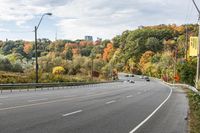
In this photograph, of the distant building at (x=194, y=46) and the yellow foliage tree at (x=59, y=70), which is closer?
the distant building at (x=194, y=46)

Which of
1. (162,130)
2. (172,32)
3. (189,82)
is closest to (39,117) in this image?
(162,130)

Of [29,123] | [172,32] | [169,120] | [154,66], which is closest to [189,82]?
[169,120]

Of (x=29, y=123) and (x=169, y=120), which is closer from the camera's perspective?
(x=29, y=123)

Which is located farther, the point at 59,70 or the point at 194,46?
the point at 59,70

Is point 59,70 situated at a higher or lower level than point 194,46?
lower

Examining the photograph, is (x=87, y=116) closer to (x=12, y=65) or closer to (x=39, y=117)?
(x=39, y=117)

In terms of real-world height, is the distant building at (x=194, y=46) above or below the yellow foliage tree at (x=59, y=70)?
above

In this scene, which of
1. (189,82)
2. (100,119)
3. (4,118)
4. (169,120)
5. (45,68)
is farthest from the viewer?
(45,68)

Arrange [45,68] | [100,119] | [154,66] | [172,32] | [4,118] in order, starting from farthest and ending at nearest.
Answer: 1. [172,32]
2. [154,66]
3. [45,68]
4. [100,119]
5. [4,118]

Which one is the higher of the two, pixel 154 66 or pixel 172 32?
pixel 172 32

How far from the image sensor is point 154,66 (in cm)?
17500

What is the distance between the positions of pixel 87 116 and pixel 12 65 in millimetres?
89400

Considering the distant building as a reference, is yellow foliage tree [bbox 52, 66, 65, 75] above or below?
below

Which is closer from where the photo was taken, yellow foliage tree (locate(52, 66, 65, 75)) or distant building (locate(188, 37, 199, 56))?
distant building (locate(188, 37, 199, 56))
